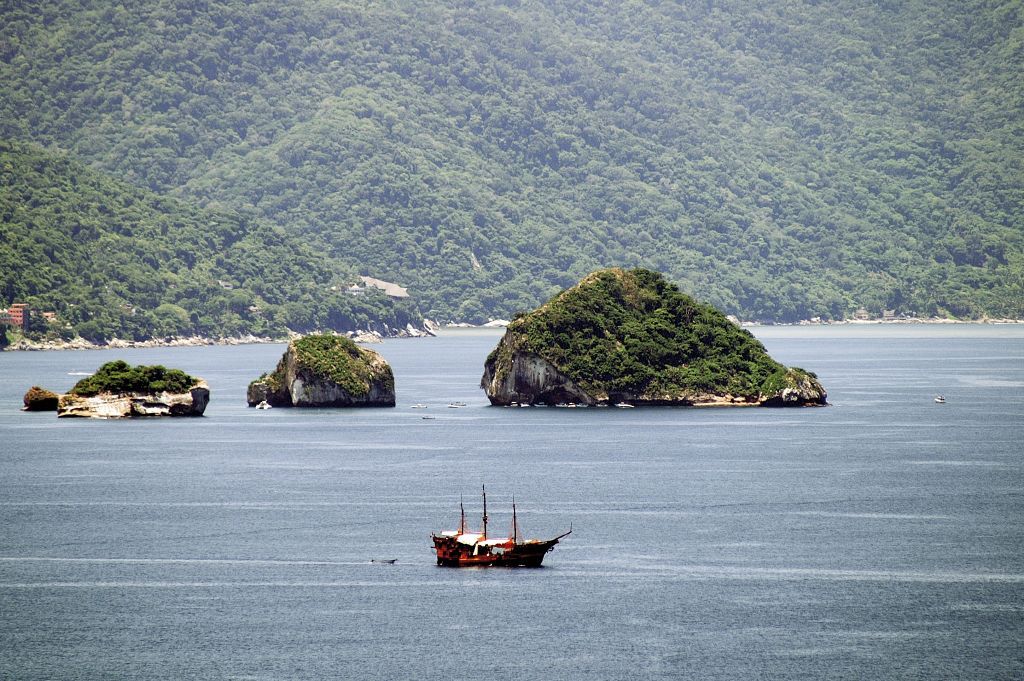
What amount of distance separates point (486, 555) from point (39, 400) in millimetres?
104024

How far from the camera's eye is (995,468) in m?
125

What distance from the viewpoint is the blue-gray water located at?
67000 millimetres

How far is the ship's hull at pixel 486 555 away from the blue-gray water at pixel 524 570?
0.97 metres

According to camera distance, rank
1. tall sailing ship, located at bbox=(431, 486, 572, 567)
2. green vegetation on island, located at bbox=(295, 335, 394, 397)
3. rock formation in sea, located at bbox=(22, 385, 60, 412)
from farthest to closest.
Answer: rock formation in sea, located at bbox=(22, 385, 60, 412) < green vegetation on island, located at bbox=(295, 335, 394, 397) < tall sailing ship, located at bbox=(431, 486, 572, 567)

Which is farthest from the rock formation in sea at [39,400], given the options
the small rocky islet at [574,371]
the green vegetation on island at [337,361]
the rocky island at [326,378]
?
the green vegetation on island at [337,361]

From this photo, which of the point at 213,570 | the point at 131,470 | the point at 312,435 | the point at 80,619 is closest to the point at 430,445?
the point at 312,435

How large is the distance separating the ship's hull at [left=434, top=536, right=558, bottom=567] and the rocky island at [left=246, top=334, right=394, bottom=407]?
85826 millimetres

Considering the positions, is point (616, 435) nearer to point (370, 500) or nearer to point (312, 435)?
point (312, 435)

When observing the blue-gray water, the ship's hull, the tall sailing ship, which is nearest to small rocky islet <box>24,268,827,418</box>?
the blue-gray water

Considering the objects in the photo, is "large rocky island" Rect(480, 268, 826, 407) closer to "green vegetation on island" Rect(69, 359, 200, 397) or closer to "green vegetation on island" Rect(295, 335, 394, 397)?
"green vegetation on island" Rect(295, 335, 394, 397)

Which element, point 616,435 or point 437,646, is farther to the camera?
point 616,435

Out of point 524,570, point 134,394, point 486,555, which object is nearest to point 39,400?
point 134,394

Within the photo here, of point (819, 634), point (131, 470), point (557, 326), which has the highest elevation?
point (557, 326)

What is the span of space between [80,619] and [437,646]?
17416 mm
